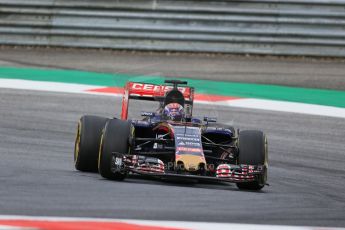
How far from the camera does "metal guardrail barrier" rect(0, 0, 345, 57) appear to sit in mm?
20484

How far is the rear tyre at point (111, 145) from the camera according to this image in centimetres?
976

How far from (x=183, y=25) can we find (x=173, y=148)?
35.6 feet

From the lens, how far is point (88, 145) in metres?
10.4

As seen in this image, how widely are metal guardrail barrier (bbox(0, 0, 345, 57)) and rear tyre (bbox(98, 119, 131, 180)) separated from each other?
35.4 feet

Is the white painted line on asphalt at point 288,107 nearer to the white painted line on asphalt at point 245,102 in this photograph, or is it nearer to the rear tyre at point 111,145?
the white painted line on asphalt at point 245,102

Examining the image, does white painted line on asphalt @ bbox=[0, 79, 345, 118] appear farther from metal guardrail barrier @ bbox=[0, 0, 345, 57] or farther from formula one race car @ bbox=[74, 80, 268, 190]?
formula one race car @ bbox=[74, 80, 268, 190]

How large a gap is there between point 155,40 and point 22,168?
10.7m

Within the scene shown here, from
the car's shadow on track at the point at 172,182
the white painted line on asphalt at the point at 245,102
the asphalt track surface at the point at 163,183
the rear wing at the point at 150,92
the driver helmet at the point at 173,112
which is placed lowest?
the car's shadow on track at the point at 172,182

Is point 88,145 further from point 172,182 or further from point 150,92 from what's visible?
point 150,92

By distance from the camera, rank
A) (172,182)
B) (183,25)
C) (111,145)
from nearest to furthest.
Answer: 1. (111,145)
2. (172,182)
3. (183,25)

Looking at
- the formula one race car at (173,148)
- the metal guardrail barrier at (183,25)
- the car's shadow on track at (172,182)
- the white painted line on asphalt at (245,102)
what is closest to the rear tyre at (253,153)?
the formula one race car at (173,148)

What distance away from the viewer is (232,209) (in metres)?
8.59

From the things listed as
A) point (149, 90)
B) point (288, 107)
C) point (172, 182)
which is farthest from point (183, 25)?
point (172, 182)

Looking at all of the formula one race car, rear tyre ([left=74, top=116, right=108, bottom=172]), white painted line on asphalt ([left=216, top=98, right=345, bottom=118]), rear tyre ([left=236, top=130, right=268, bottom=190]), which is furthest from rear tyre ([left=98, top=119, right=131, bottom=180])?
white painted line on asphalt ([left=216, top=98, right=345, bottom=118])
